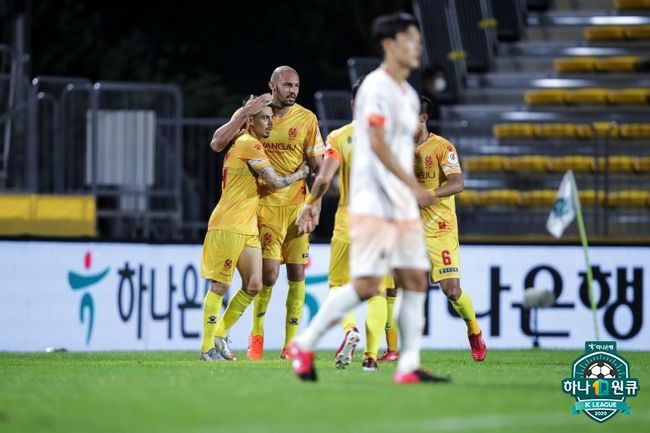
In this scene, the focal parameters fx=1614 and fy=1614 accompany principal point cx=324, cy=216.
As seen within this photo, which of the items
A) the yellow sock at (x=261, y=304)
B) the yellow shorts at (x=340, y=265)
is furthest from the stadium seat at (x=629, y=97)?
the yellow shorts at (x=340, y=265)

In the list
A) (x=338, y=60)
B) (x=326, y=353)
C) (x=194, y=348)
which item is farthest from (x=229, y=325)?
(x=338, y=60)

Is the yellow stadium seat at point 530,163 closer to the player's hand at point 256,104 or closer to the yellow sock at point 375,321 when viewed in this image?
the player's hand at point 256,104

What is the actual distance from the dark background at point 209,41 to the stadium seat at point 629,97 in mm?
9542

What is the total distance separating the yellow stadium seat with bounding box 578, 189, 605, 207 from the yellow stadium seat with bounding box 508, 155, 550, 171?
2502mm

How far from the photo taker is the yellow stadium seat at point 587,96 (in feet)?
86.3

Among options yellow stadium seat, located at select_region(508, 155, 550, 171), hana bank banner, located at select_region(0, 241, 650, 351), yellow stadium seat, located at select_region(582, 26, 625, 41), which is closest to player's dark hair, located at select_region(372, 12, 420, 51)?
hana bank banner, located at select_region(0, 241, 650, 351)

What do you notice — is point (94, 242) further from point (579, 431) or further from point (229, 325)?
point (579, 431)

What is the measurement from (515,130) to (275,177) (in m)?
11.8

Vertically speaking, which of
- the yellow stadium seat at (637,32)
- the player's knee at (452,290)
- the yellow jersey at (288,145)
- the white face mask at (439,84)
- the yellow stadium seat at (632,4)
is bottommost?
the player's knee at (452,290)

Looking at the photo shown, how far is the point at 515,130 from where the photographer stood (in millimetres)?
25578

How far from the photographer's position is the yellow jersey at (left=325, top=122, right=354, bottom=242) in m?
12.5

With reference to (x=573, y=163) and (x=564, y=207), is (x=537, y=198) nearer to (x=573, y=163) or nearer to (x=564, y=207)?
(x=573, y=163)

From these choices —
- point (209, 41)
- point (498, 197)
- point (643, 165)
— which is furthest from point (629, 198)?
point (209, 41)

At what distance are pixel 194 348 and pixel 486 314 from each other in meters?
3.45
